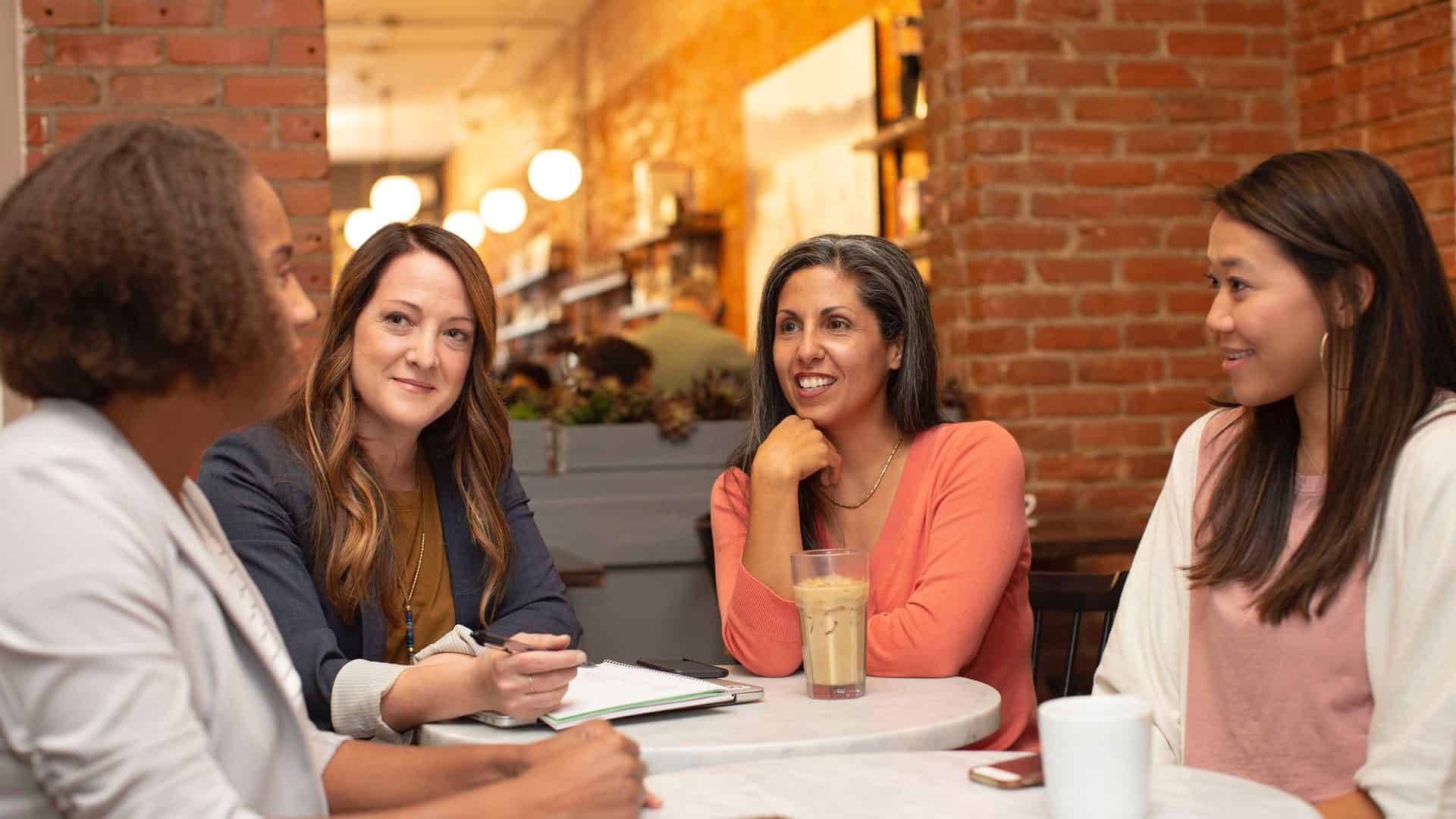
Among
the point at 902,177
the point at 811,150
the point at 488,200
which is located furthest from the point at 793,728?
the point at 488,200

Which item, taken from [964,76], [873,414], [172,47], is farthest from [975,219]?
[172,47]

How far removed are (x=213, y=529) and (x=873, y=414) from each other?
4.23ft

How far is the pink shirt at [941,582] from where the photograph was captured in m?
1.91

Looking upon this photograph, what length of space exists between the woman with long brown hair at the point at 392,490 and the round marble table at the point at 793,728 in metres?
0.26

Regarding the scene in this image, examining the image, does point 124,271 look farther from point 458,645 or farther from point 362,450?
point 362,450

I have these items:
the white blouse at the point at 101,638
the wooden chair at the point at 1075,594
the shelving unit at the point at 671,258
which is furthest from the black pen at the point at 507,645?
the shelving unit at the point at 671,258

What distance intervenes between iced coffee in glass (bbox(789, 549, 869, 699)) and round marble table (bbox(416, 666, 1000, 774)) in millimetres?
24

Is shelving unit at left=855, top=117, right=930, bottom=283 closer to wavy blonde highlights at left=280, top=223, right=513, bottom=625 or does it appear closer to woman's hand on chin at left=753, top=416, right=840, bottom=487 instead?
woman's hand on chin at left=753, top=416, right=840, bottom=487

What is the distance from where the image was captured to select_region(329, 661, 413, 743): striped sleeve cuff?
5.46 feet

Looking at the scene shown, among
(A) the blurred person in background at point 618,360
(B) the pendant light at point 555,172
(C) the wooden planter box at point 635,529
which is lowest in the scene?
(C) the wooden planter box at point 635,529

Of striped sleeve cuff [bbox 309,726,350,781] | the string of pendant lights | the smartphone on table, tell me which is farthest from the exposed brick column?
the string of pendant lights

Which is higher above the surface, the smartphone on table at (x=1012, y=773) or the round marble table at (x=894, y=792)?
the smartphone on table at (x=1012, y=773)

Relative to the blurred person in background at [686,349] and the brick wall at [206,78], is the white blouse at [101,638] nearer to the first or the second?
the brick wall at [206,78]

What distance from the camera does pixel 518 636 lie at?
1525mm
